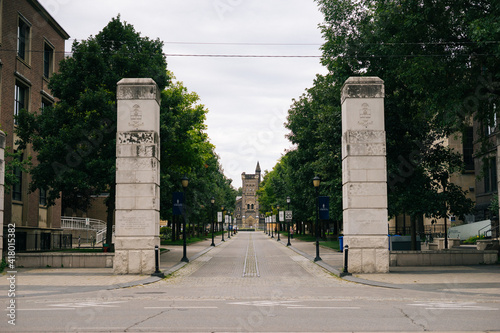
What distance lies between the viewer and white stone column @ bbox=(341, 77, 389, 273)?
1927 cm

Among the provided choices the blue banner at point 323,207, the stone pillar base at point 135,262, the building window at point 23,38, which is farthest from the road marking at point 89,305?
the building window at point 23,38

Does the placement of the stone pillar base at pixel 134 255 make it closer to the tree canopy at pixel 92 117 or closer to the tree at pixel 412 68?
the tree canopy at pixel 92 117

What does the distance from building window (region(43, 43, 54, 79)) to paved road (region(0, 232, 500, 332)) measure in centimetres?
2519

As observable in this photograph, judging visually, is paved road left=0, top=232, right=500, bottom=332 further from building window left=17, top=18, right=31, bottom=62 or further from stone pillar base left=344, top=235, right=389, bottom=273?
building window left=17, top=18, right=31, bottom=62

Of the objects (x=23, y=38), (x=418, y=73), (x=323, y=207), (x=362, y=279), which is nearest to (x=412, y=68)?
(x=418, y=73)

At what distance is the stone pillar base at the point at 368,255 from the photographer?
756 inches

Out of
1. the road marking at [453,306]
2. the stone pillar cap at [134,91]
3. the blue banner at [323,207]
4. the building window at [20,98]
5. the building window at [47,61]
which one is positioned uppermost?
the building window at [47,61]

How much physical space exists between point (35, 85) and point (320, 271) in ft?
77.8

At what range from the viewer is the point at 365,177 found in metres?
19.7

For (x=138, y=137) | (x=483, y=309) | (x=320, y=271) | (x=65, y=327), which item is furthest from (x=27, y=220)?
(x=483, y=309)

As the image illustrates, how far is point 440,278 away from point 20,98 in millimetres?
27318

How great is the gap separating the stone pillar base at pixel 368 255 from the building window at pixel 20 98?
Answer: 23.1 m

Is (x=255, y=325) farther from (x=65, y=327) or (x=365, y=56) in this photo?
(x=365, y=56)

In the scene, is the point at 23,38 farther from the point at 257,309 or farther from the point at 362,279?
the point at 257,309
